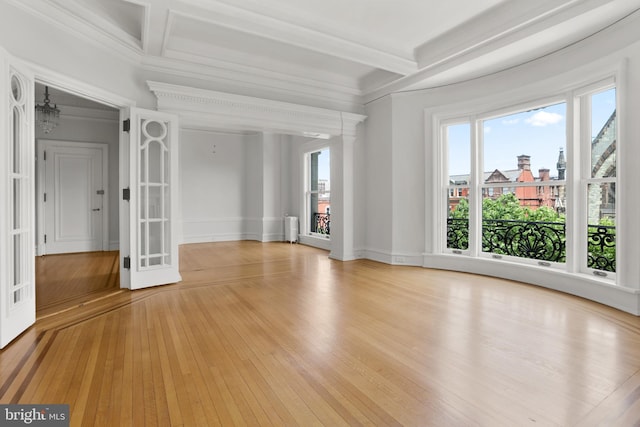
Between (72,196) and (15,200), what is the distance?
14.9 ft

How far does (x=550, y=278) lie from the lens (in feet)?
13.2

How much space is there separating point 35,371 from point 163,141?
2.82m

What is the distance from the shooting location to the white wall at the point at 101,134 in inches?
259

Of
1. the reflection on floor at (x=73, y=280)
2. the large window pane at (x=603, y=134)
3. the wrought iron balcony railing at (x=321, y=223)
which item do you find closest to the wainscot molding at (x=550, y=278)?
the large window pane at (x=603, y=134)

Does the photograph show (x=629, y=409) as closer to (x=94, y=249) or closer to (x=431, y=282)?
(x=431, y=282)

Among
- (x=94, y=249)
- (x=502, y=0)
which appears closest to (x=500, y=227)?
(x=502, y=0)

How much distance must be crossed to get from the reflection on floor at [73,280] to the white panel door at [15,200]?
47 centimetres

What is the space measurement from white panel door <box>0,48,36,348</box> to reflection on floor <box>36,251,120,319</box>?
18.4 inches

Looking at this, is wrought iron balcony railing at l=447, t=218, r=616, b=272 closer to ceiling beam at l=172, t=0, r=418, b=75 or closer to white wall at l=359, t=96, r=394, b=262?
white wall at l=359, t=96, r=394, b=262

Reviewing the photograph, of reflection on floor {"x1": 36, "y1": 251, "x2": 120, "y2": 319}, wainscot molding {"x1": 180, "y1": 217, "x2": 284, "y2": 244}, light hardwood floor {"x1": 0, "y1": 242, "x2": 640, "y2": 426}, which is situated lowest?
light hardwood floor {"x1": 0, "y1": 242, "x2": 640, "y2": 426}

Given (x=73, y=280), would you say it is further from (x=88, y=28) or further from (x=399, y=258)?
(x=399, y=258)

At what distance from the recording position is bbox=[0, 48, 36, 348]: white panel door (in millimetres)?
2549

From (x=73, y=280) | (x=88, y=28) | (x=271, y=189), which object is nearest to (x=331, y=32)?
(x=88, y=28)

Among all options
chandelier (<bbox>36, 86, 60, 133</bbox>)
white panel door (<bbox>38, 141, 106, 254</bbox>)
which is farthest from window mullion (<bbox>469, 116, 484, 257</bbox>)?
white panel door (<bbox>38, 141, 106, 254</bbox>)
